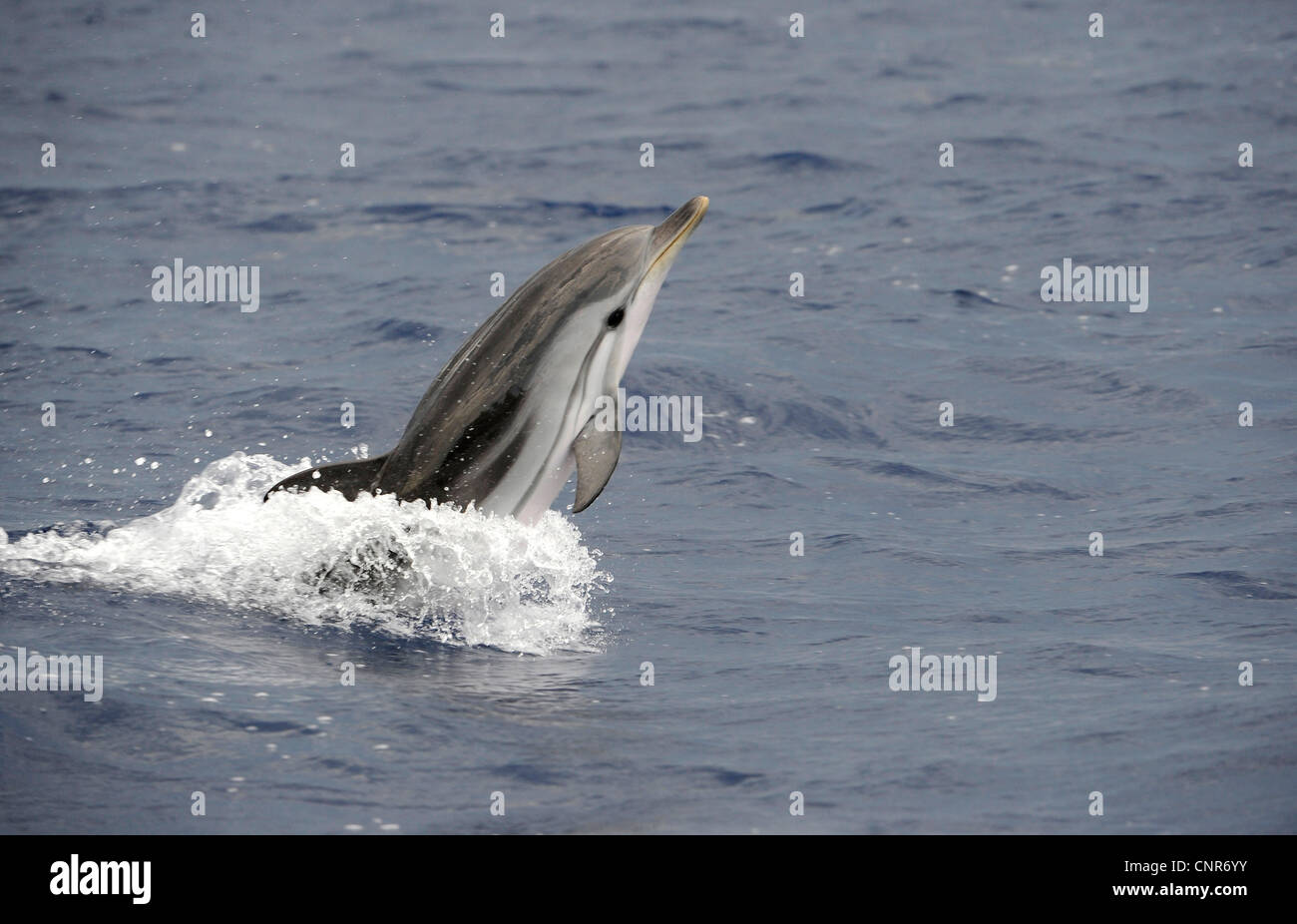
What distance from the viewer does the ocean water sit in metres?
7.29

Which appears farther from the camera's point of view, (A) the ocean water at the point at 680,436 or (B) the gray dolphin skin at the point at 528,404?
(B) the gray dolphin skin at the point at 528,404

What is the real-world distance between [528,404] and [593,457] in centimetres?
43

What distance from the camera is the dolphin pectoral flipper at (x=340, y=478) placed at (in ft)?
27.3

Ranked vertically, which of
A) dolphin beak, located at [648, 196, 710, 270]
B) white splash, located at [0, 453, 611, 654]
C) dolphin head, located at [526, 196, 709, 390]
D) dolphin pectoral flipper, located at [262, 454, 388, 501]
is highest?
dolphin beak, located at [648, 196, 710, 270]

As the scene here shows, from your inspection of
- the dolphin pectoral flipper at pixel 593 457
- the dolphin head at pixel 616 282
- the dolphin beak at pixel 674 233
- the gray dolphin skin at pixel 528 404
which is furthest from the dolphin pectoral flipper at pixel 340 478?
the dolphin beak at pixel 674 233

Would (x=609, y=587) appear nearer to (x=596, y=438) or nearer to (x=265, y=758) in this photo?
(x=596, y=438)

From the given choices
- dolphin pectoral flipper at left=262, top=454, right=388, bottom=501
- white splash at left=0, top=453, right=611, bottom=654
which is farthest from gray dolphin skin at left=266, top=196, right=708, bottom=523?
white splash at left=0, top=453, right=611, bottom=654

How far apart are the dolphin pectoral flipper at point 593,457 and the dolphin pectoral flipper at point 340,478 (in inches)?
37.6

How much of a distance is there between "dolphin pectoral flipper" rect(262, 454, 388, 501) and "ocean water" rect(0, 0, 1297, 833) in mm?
90

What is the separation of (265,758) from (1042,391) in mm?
8321

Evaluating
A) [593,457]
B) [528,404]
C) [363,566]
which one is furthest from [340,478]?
[593,457]

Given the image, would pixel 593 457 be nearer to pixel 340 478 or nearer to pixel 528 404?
pixel 528 404

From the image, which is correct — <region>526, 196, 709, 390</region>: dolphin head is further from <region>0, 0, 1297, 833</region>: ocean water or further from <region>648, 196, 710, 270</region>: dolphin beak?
<region>0, 0, 1297, 833</region>: ocean water

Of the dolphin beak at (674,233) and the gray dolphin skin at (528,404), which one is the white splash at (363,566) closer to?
the gray dolphin skin at (528,404)
